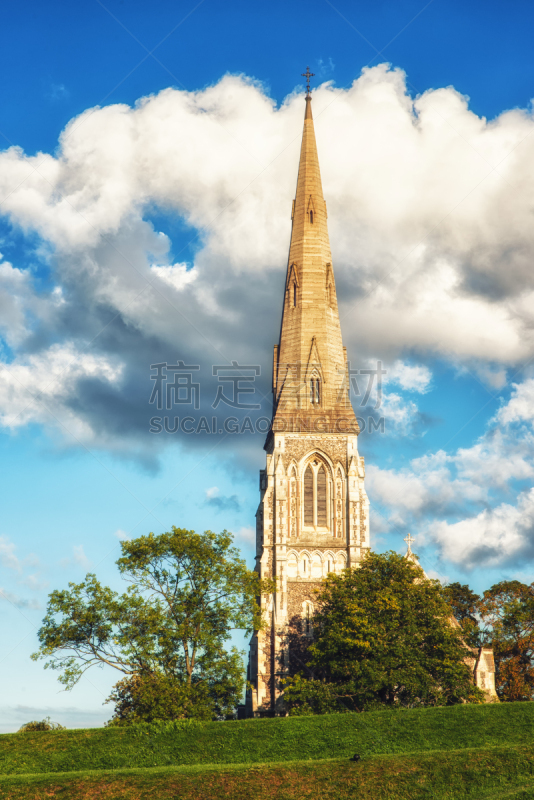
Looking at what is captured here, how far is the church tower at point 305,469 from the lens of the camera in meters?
49.8

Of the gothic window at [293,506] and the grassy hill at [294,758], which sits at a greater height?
the gothic window at [293,506]

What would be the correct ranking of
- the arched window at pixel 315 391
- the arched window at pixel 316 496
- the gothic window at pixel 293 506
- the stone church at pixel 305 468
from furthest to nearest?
1. the arched window at pixel 315 391
2. the arched window at pixel 316 496
3. the gothic window at pixel 293 506
4. the stone church at pixel 305 468

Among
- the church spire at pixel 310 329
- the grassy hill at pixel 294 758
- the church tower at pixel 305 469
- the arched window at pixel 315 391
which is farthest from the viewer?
the arched window at pixel 315 391

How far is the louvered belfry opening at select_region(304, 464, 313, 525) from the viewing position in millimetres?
53312

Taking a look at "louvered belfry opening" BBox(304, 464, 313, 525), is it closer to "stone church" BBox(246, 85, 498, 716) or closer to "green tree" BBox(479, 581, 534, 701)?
"stone church" BBox(246, 85, 498, 716)

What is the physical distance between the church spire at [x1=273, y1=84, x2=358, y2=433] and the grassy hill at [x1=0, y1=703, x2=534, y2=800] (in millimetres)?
24133

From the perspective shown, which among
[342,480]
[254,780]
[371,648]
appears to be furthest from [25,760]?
[342,480]

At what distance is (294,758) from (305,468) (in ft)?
81.9

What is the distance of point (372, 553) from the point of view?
45.8 m

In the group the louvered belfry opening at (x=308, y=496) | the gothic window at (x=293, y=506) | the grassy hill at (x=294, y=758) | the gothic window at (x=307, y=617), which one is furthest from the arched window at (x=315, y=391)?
the grassy hill at (x=294, y=758)

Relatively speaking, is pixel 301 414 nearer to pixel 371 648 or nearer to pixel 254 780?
pixel 371 648

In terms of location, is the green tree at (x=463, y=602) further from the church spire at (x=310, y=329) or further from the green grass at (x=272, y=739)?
the green grass at (x=272, y=739)

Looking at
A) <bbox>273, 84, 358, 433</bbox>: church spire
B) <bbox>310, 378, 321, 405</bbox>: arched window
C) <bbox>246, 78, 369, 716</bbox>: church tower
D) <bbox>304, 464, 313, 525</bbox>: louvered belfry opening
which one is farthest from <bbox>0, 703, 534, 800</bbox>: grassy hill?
<bbox>310, 378, 321, 405</bbox>: arched window

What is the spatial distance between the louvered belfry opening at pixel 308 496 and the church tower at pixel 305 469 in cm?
6
